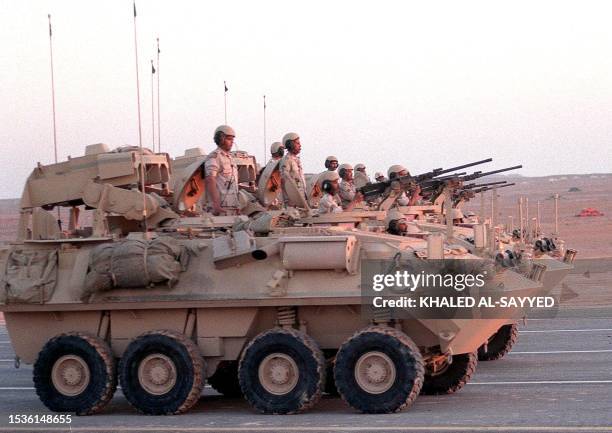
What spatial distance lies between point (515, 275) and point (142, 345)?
406cm

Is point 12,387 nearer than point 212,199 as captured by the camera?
No

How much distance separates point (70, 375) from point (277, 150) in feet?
23.6

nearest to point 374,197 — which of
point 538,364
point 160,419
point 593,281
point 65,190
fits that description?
point 538,364

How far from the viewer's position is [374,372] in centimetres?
1408

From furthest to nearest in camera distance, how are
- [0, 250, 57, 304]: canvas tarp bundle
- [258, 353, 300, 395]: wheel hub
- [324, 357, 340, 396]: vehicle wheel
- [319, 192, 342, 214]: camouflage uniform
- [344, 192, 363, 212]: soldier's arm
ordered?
[344, 192, 363, 212]: soldier's arm
[319, 192, 342, 214]: camouflage uniform
[0, 250, 57, 304]: canvas tarp bundle
[324, 357, 340, 396]: vehicle wheel
[258, 353, 300, 395]: wheel hub

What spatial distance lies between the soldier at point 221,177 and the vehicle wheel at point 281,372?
258 centimetres

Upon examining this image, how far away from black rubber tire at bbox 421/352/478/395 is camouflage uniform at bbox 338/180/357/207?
493 centimetres

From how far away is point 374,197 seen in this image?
67.2ft

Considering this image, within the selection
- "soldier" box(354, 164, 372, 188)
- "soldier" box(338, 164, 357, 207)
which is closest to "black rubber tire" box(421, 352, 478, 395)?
"soldier" box(338, 164, 357, 207)

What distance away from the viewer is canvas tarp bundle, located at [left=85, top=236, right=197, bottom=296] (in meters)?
14.7

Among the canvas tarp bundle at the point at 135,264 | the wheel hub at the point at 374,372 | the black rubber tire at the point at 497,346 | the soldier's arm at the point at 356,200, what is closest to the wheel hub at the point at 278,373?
the wheel hub at the point at 374,372

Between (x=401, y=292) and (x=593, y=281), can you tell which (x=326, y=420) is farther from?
(x=593, y=281)

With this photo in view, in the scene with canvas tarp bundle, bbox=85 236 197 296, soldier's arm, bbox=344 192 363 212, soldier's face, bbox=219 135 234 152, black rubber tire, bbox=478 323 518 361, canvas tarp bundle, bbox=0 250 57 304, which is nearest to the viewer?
canvas tarp bundle, bbox=85 236 197 296

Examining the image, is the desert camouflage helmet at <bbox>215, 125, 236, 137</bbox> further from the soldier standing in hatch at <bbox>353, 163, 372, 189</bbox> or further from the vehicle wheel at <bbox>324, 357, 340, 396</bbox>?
the soldier standing in hatch at <bbox>353, 163, 372, 189</bbox>
